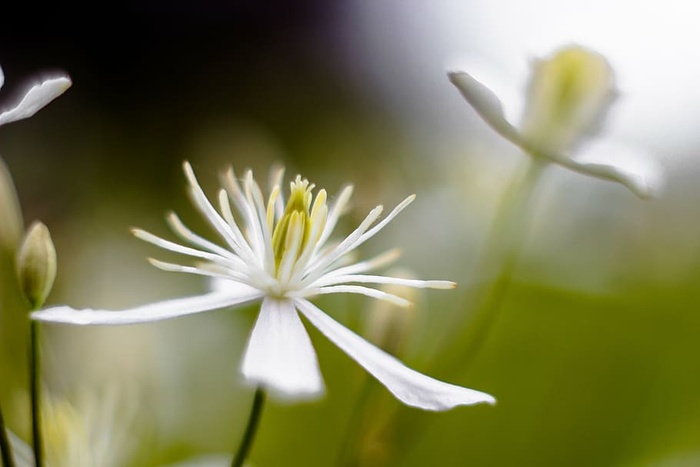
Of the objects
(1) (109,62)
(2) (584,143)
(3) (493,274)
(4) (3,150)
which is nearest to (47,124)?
(4) (3,150)

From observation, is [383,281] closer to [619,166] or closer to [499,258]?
[619,166]

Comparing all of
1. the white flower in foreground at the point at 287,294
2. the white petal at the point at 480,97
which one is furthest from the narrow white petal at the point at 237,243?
the white petal at the point at 480,97

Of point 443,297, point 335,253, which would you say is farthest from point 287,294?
point 443,297

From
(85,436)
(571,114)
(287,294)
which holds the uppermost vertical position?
(571,114)

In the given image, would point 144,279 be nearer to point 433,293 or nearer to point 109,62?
point 433,293

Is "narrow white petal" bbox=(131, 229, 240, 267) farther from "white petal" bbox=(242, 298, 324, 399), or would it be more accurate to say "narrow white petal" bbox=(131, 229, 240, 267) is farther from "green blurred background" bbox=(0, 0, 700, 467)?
"green blurred background" bbox=(0, 0, 700, 467)

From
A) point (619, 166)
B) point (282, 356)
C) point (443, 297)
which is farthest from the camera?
point (443, 297)
